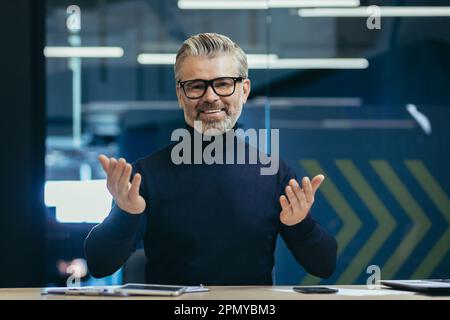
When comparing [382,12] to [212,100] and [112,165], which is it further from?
[112,165]

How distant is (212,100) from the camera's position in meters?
3.46

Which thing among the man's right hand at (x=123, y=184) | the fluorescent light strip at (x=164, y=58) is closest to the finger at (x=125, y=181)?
the man's right hand at (x=123, y=184)

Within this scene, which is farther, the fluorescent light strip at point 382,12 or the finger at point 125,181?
the fluorescent light strip at point 382,12

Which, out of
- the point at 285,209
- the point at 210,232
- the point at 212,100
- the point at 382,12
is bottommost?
the point at 210,232

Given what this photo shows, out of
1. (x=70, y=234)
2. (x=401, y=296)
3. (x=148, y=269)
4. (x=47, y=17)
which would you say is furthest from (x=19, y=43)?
(x=401, y=296)

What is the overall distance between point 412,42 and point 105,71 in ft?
5.89

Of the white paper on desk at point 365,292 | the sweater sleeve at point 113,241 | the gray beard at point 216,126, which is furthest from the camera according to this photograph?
the gray beard at point 216,126

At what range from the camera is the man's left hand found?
2.93 m

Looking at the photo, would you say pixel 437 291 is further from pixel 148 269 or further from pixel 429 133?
pixel 429 133

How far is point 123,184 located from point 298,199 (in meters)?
0.60

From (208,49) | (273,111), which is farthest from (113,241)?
(273,111)

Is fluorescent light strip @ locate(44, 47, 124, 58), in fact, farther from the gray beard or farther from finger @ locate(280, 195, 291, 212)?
finger @ locate(280, 195, 291, 212)

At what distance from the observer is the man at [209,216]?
3.20m

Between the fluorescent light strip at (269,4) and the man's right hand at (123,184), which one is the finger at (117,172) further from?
the fluorescent light strip at (269,4)
